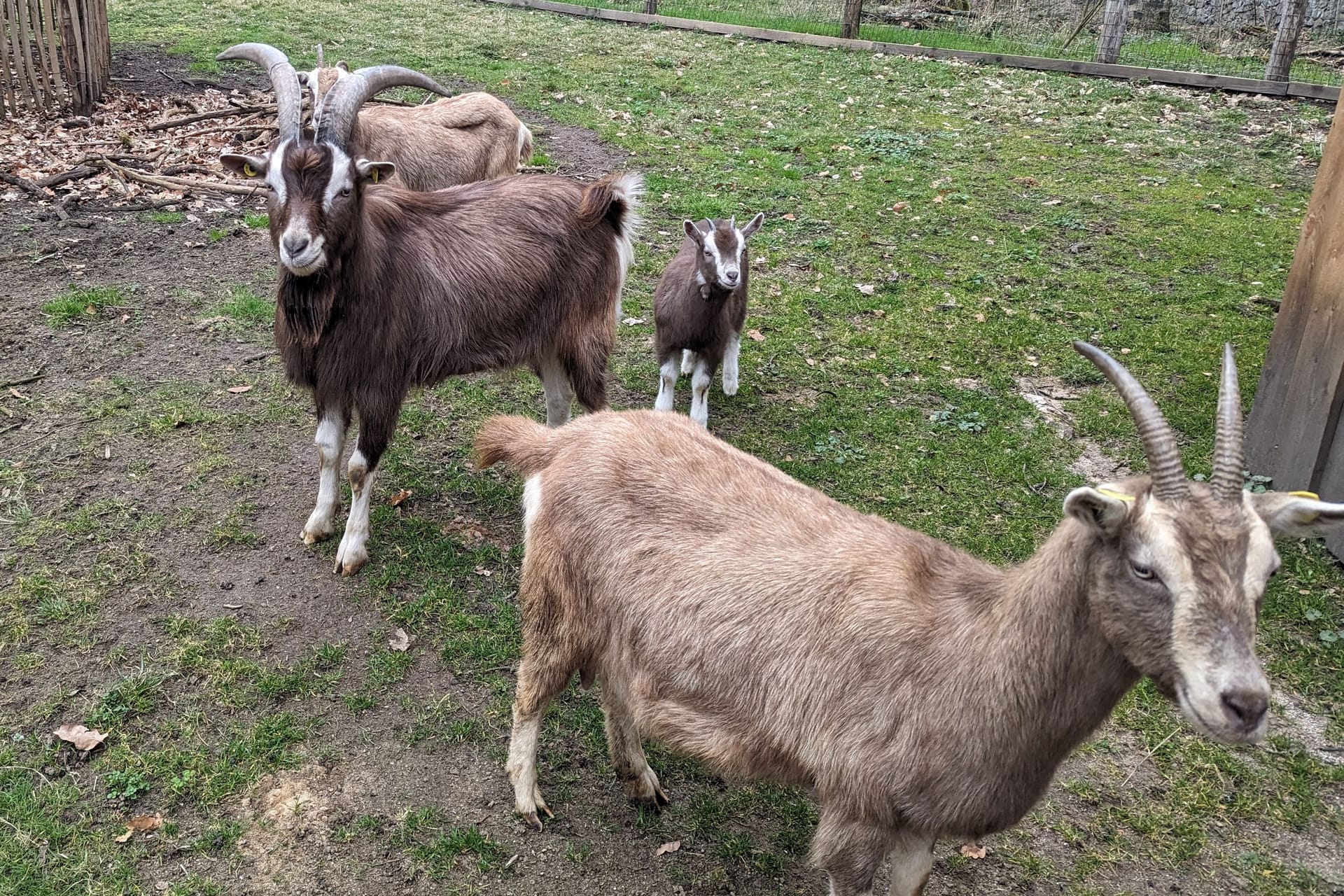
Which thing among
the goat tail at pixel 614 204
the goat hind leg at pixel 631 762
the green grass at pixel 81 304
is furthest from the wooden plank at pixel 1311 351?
the green grass at pixel 81 304

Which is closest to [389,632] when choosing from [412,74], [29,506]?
[29,506]

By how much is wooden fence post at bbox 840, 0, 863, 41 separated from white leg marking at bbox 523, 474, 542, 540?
14840 millimetres

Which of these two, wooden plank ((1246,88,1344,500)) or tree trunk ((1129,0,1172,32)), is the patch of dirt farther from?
tree trunk ((1129,0,1172,32))

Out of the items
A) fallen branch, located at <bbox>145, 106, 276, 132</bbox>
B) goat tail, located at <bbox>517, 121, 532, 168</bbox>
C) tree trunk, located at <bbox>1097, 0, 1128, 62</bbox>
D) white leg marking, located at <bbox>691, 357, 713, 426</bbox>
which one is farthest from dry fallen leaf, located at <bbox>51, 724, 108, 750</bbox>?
tree trunk, located at <bbox>1097, 0, 1128, 62</bbox>

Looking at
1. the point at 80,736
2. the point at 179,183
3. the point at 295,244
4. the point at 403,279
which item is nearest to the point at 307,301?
the point at 295,244

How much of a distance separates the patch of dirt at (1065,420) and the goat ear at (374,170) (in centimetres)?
422

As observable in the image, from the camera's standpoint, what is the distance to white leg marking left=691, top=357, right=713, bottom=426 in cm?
584

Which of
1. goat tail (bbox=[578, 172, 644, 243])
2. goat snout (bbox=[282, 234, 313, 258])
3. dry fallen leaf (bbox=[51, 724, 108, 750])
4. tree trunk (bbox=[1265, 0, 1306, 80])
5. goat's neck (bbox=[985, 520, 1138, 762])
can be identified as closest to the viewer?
goat's neck (bbox=[985, 520, 1138, 762])

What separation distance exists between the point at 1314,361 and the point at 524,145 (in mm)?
6755

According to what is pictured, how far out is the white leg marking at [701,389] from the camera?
584 cm

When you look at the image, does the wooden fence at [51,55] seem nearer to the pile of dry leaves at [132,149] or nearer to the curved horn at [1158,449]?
the pile of dry leaves at [132,149]

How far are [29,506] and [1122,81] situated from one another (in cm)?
1468

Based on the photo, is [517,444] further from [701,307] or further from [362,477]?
[701,307]

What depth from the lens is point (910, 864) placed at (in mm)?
2871
